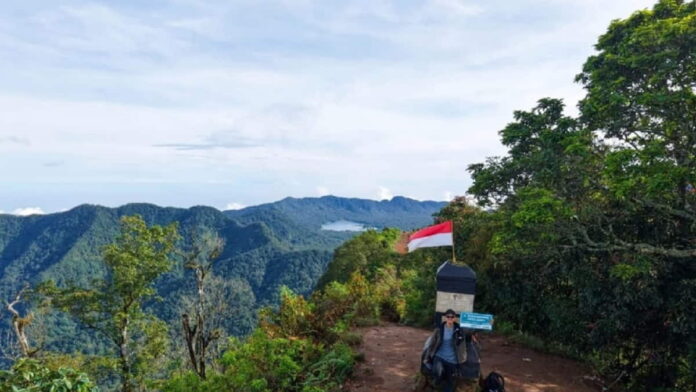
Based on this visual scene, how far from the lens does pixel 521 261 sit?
11656 mm

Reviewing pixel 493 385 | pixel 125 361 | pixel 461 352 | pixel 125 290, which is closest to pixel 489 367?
pixel 493 385

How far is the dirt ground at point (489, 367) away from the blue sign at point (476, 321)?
7.12ft

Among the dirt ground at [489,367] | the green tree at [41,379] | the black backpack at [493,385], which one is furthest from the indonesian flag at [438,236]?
the green tree at [41,379]

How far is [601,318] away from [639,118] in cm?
449

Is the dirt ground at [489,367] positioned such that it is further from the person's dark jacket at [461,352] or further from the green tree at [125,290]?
the green tree at [125,290]

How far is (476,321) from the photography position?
789cm

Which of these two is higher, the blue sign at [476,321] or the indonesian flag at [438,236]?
the indonesian flag at [438,236]

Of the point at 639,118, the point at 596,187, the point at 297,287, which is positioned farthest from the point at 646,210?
the point at 297,287

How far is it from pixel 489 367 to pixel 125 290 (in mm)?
17058

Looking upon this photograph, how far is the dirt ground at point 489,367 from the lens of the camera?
9438mm

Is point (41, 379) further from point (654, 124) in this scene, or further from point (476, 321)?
point (654, 124)

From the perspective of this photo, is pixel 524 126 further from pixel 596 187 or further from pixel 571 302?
pixel 571 302

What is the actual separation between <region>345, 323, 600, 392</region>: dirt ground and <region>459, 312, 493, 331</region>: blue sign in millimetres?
2170

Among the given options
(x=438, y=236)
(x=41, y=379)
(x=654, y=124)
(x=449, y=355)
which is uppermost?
(x=654, y=124)
